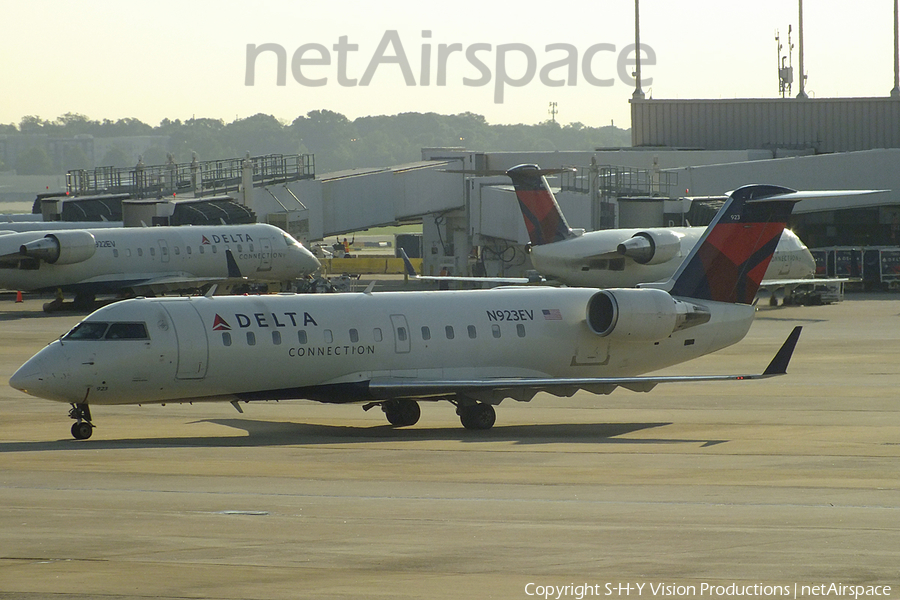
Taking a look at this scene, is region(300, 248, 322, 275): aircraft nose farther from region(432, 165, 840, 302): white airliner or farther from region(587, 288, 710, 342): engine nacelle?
region(587, 288, 710, 342): engine nacelle

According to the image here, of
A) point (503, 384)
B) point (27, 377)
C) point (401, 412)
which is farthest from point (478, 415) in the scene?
point (27, 377)

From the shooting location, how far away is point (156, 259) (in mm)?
57750

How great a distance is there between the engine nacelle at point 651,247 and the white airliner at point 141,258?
1704 cm

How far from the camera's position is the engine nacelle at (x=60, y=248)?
55031 millimetres

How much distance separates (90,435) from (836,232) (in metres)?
61.0

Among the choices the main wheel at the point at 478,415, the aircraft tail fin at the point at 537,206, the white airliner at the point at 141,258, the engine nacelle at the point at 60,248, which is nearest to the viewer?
the main wheel at the point at 478,415

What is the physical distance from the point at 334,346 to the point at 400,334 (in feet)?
5.28

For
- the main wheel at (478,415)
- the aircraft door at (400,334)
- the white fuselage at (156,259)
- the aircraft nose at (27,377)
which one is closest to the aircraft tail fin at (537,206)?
the white fuselage at (156,259)

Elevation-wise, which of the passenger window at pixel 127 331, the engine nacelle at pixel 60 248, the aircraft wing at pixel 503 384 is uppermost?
the engine nacelle at pixel 60 248

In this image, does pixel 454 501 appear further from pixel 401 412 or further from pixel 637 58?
pixel 637 58

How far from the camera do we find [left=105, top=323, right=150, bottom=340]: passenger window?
22859 mm

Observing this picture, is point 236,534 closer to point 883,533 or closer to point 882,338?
point 883,533

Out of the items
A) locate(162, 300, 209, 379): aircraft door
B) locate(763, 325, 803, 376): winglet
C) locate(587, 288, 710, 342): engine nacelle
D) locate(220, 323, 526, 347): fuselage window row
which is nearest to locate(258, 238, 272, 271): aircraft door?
locate(587, 288, 710, 342): engine nacelle

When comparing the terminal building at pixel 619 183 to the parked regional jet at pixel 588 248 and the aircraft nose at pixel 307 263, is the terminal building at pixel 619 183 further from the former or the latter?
the parked regional jet at pixel 588 248
